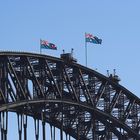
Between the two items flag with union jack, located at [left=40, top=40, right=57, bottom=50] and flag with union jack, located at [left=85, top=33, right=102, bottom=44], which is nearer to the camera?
flag with union jack, located at [left=40, top=40, right=57, bottom=50]

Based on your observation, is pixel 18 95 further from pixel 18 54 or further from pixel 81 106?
pixel 81 106

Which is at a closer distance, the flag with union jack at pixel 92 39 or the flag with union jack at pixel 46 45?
the flag with union jack at pixel 46 45

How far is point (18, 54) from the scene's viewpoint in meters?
116

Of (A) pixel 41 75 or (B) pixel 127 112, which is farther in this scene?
(B) pixel 127 112

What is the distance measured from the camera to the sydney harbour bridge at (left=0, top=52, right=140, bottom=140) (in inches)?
4547

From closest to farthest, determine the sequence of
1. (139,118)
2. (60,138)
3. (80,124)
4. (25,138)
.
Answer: (25,138)
(60,138)
(80,124)
(139,118)

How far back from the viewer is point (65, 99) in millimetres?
125562

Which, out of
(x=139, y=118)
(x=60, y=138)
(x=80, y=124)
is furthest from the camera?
(x=139, y=118)

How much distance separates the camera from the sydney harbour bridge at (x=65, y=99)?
116 m

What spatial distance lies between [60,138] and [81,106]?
22.8ft

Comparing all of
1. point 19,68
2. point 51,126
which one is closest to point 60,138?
point 51,126

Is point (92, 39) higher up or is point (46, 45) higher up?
point (92, 39)

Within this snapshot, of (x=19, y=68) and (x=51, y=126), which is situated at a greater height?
(x=19, y=68)

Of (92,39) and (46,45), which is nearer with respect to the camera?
(46,45)
